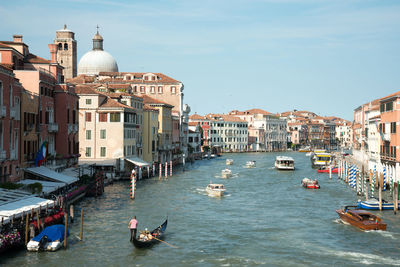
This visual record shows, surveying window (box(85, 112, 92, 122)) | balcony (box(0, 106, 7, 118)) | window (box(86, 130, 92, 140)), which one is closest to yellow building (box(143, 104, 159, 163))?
window (box(86, 130, 92, 140))

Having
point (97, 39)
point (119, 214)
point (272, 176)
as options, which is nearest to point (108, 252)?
point (119, 214)

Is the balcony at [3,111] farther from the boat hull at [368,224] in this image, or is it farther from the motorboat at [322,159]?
the motorboat at [322,159]

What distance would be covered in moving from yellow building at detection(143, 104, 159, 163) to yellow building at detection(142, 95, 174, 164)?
10.6ft

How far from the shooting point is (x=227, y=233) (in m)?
29.0

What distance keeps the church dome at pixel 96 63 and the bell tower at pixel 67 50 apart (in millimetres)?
1763

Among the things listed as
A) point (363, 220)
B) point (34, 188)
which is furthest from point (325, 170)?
point (34, 188)

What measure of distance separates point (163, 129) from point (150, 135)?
8.60 meters

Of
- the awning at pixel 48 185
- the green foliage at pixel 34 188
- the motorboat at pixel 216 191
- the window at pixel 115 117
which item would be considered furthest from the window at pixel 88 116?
the green foliage at pixel 34 188

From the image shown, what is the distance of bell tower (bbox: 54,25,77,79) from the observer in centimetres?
10150

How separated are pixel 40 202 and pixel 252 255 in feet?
33.0

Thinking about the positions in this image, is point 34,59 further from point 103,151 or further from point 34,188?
point 103,151

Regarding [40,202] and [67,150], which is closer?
[40,202]

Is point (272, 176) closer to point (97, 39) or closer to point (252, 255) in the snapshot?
point (252, 255)

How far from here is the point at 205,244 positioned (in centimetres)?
2656
